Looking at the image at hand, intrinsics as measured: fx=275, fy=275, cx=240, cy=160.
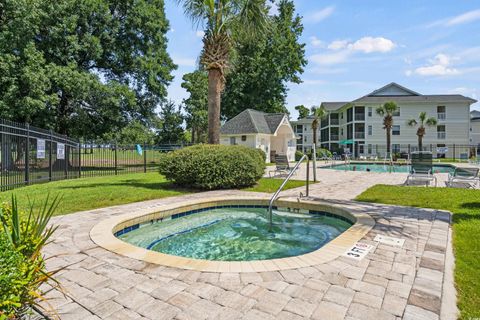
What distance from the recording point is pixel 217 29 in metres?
11.7

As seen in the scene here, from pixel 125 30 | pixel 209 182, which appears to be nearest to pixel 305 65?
pixel 125 30

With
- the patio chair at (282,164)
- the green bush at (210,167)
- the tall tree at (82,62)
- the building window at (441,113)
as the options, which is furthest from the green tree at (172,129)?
the building window at (441,113)

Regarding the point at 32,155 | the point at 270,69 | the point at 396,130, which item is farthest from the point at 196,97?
the point at 396,130

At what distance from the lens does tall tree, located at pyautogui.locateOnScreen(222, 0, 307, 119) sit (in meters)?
34.2

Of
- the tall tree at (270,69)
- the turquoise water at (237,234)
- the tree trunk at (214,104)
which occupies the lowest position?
the turquoise water at (237,234)

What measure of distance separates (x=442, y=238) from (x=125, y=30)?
23.4 metres

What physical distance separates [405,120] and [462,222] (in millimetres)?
40329

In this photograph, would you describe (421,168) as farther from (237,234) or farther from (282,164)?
(237,234)

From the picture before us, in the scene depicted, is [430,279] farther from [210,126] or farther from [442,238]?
[210,126]

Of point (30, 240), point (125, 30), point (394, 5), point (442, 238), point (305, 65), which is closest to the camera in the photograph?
point (30, 240)

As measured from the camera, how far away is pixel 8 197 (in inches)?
337

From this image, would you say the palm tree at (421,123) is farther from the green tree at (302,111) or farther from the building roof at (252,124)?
the green tree at (302,111)

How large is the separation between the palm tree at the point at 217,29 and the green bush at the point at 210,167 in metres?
1.72

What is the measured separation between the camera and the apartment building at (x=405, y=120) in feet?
127
